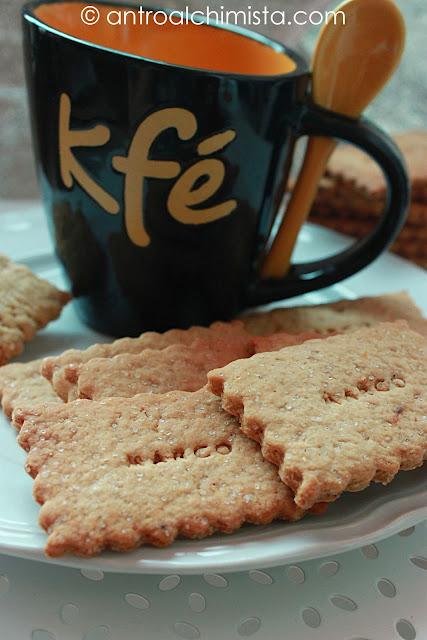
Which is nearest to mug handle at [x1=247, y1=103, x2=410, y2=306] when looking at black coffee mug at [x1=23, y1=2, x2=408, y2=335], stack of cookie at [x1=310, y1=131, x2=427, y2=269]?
black coffee mug at [x1=23, y1=2, x2=408, y2=335]

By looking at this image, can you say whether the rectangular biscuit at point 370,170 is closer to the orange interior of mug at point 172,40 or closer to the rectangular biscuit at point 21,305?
the orange interior of mug at point 172,40

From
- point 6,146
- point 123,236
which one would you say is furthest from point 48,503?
point 6,146

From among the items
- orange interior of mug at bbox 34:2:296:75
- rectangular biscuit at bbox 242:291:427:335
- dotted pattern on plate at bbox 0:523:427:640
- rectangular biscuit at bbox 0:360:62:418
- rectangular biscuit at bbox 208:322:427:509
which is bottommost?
dotted pattern on plate at bbox 0:523:427:640

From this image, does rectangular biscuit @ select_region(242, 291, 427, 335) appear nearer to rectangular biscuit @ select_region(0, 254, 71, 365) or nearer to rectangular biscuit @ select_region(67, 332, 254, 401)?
rectangular biscuit @ select_region(67, 332, 254, 401)

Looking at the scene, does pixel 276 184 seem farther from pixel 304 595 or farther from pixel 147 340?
pixel 304 595

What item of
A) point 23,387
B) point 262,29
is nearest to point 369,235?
point 23,387

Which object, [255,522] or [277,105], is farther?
[277,105]
